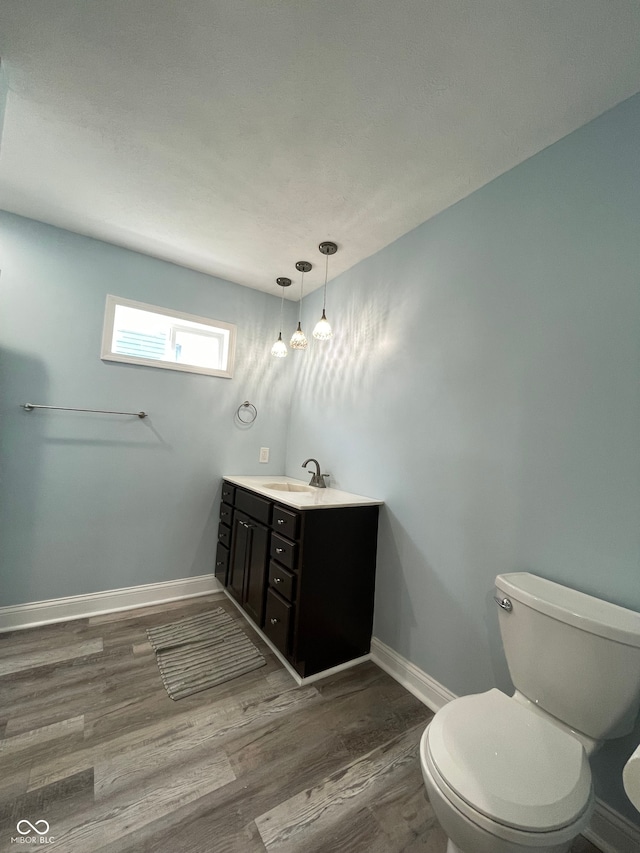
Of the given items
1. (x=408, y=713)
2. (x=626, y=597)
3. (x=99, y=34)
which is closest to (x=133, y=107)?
(x=99, y=34)

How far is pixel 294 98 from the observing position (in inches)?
48.4

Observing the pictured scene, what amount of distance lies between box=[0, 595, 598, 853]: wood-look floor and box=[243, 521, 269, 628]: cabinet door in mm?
Answer: 320

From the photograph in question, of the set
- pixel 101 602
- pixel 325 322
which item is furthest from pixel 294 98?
pixel 101 602

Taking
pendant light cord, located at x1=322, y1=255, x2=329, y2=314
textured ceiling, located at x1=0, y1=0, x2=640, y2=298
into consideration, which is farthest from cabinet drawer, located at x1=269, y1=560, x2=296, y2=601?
textured ceiling, located at x1=0, y1=0, x2=640, y2=298

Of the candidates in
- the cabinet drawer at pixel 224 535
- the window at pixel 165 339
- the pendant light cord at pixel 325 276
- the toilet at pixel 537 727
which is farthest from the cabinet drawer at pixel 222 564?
the pendant light cord at pixel 325 276

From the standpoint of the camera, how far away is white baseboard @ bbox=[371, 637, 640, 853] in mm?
1016

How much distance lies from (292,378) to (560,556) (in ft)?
7.55

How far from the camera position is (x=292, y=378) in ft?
9.77

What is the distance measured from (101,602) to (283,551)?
1.47 m

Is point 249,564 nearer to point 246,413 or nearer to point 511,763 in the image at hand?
point 246,413

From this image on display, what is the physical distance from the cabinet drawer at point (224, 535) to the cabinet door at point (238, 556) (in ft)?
0.31

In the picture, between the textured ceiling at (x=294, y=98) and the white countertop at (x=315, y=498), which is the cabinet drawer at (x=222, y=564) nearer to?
the white countertop at (x=315, y=498)

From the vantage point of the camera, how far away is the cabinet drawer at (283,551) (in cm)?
170

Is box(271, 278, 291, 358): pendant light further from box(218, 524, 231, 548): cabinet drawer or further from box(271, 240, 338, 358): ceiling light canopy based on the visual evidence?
box(218, 524, 231, 548): cabinet drawer
